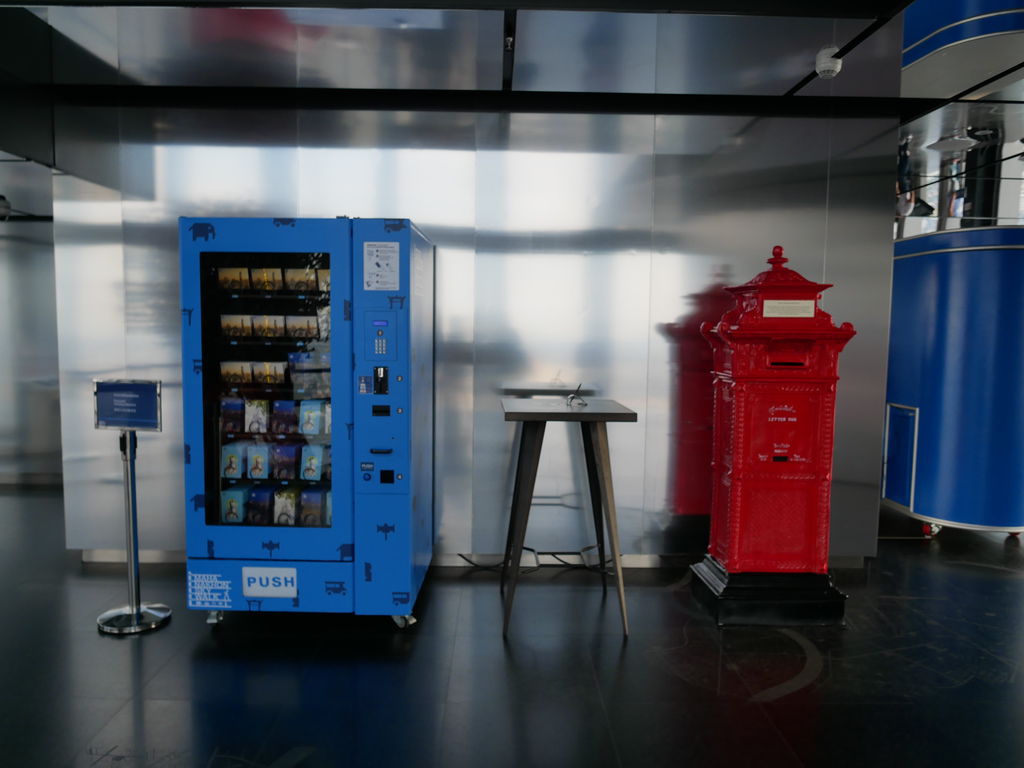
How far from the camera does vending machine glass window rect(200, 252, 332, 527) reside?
11.4ft

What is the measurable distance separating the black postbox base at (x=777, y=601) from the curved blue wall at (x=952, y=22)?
310cm

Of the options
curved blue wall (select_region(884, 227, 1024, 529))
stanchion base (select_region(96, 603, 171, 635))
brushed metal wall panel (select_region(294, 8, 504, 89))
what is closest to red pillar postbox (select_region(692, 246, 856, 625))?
brushed metal wall panel (select_region(294, 8, 504, 89))

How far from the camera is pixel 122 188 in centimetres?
438

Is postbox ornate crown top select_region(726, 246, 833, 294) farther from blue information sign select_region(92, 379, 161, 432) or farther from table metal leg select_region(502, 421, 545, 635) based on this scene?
blue information sign select_region(92, 379, 161, 432)

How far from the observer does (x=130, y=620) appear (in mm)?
3506

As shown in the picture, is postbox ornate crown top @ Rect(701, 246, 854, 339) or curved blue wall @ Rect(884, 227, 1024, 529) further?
curved blue wall @ Rect(884, 227, 1024, 529)

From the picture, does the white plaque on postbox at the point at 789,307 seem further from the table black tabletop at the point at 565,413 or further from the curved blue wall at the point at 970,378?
the curved blue wall at the point at 970,378

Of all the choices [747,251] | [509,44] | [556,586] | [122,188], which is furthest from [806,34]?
[122,188]

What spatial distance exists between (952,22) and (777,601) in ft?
11.1

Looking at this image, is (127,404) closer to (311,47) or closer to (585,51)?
(311,47)

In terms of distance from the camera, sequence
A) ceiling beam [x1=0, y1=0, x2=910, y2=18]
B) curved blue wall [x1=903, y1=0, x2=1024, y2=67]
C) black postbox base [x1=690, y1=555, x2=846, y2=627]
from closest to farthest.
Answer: ceiling beam [x1=0, y1=0, x2=910, y2=18]
curved blue wall [x1=903, y1=0, x2=1024, y2=67]
black postbox base [x1=690, y1=555, x2=846, y2=627]

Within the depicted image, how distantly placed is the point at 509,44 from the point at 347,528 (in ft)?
9.06

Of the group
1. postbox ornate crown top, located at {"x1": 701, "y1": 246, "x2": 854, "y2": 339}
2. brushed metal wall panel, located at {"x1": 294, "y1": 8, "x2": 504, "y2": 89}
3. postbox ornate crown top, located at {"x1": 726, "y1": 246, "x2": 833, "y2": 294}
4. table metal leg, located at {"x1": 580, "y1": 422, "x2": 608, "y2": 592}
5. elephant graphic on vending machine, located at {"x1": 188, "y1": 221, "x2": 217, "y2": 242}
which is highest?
brushed metal wall panel, located at {"x1": 294, "y1": 8, "x2": 504, "y2": 89}

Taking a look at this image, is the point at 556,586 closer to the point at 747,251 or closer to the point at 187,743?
the point at 187,743
